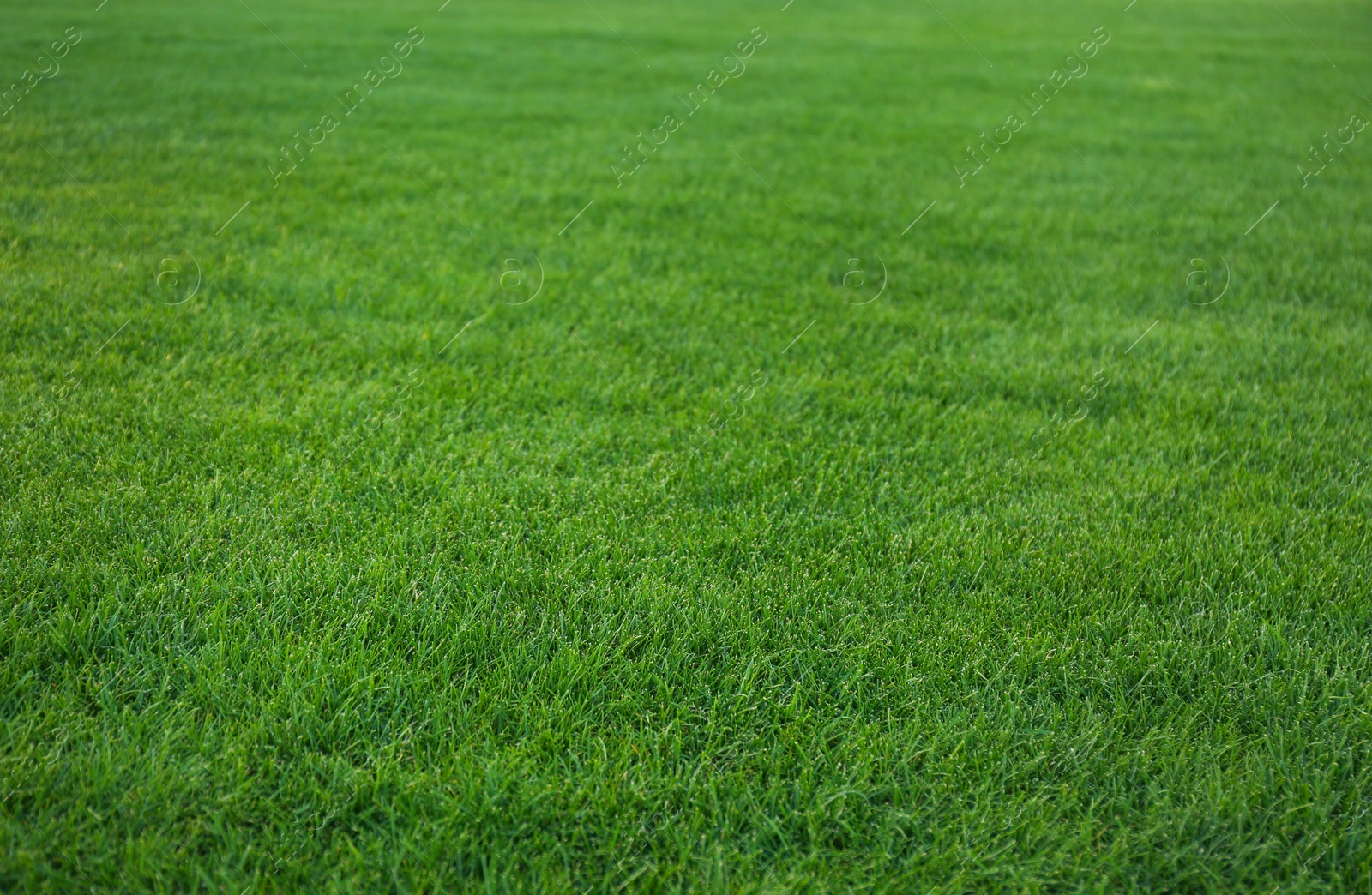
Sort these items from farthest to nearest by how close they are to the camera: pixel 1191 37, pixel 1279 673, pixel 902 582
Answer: pixel 1191 37, pixel 902 582, pixel 1279 673

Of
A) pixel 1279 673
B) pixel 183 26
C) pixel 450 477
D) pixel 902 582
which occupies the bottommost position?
pixel 1279 673

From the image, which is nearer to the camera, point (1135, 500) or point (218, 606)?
point (218, 606)

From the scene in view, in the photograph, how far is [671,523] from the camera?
9.25 feet

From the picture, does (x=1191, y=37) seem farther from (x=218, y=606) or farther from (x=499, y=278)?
(x=218, y=606)

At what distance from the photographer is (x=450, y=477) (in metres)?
2.96

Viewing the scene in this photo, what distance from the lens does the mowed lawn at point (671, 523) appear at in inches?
76.2

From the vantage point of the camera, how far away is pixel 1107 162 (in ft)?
21.8

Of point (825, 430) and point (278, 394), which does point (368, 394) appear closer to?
point (278, 394)

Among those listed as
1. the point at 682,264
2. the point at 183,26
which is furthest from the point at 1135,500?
the point at 183,26

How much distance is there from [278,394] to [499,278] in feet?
4.64

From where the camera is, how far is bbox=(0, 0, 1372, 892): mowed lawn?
1.94 meters

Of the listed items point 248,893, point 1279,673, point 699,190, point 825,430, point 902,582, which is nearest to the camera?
point 248,893

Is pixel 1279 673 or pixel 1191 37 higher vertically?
pixel 1191 37

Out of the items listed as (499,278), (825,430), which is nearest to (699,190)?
(499,278)
